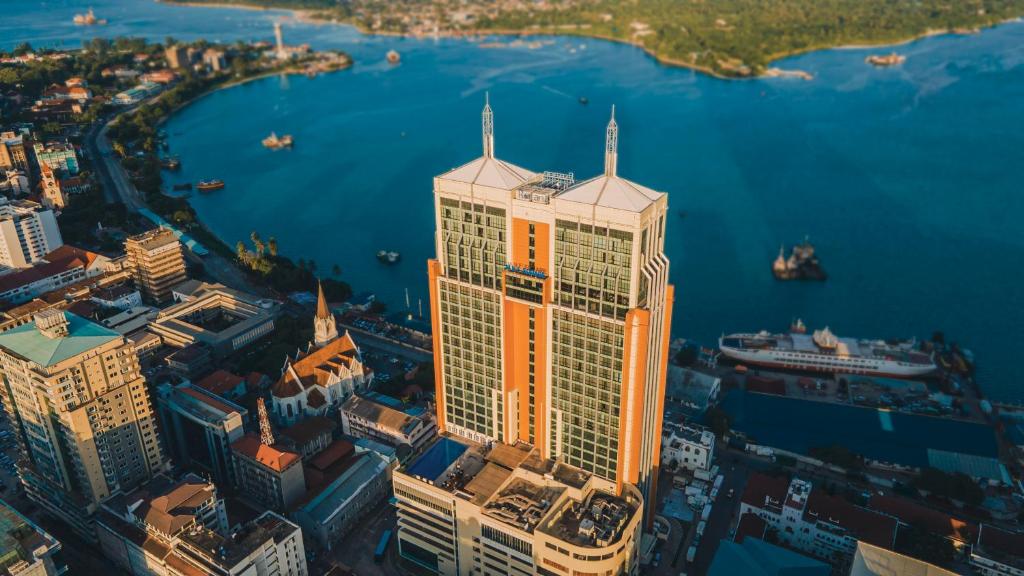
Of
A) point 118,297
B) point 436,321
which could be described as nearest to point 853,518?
point 436,321

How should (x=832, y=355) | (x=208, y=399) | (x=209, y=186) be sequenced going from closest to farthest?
(x=208, y=399) < (x=832, y=355) < (x=209, y=186)

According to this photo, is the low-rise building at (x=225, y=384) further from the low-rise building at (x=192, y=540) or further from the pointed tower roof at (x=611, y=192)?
the pointed tower roof at (x=611, y=192)

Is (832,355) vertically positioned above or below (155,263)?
below

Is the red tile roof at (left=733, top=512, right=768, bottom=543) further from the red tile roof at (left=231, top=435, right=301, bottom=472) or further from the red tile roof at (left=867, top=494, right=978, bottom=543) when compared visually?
the red tile roof at (left=231, top=435, right=301, bottom=472)

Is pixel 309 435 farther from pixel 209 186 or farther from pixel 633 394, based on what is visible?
pixel 209 186

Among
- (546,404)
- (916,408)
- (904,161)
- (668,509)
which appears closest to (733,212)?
(904,161)

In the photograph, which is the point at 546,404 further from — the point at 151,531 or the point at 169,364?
the point at 169,364

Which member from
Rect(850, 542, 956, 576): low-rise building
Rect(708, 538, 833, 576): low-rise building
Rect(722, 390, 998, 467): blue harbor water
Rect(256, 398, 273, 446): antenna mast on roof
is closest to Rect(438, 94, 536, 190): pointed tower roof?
Rect(256, 398, 273, 446): antenna mast on roof
